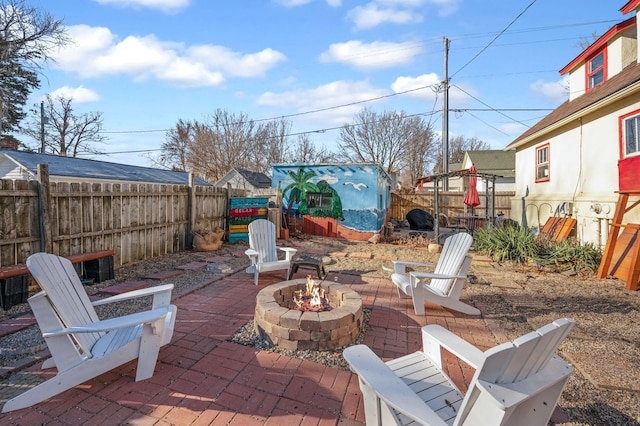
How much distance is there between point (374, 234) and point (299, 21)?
720 centimetres

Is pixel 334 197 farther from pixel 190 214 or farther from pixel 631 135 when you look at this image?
pixel 631 135

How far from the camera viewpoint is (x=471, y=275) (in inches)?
237

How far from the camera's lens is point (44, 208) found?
185 inches

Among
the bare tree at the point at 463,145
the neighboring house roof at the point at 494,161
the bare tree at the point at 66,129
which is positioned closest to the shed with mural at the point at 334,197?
the neighboring house roof at the point at 494,161

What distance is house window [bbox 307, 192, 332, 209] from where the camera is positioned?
11.3 m

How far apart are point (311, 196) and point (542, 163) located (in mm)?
7871

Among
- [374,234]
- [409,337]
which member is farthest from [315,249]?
[409,337]

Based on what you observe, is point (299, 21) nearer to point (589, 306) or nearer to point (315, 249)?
point (315, 249)

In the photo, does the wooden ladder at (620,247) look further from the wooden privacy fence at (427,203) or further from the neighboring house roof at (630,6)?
the wooden privacy fence at (427,203)

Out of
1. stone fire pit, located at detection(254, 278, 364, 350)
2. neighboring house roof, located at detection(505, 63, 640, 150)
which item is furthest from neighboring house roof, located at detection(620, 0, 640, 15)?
stone fire pit, located at detection(254, 278, 364, 350)

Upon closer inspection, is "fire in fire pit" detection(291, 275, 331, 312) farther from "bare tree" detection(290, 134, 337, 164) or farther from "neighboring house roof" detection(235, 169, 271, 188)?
"bare tree" detection(290, 134, 337, 164)

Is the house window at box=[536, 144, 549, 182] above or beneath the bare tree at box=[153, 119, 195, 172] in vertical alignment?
beneath

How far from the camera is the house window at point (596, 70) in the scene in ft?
29.5

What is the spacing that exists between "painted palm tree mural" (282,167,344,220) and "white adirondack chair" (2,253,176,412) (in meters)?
8.82
